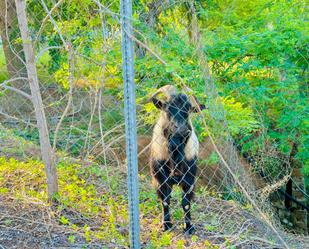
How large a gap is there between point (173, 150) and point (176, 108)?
43 cm

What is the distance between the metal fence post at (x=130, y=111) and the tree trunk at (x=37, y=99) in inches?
46.0

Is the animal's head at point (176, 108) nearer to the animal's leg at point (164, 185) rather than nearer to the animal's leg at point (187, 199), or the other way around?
the animal's leg at point (164, 185)

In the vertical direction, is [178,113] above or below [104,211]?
above

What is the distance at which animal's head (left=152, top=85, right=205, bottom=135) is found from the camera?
169 inches

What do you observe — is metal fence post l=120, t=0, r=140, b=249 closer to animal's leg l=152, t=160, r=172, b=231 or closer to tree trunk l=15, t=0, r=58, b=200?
animal's leg l=152, t=160, r=172, b=231

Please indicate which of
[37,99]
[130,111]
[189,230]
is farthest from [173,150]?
[37,99]

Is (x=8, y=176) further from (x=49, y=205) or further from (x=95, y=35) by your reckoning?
(x=95, y=35)

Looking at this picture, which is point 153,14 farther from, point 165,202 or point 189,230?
point 189,230

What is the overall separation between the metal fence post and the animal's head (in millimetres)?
892

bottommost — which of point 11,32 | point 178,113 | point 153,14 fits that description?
point 178,113

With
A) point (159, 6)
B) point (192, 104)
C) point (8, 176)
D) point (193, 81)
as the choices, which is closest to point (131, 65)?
point (192, 104)

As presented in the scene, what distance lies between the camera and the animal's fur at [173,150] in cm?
434

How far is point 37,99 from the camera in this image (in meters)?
4.26

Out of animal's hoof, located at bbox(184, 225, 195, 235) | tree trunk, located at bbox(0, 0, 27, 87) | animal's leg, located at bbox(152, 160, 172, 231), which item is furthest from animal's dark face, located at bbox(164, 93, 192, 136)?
tree trunk, located at bbox(0, 0, 27, 87)
